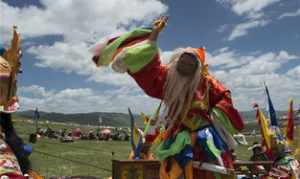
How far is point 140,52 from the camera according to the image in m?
3.77

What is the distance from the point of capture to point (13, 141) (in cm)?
334

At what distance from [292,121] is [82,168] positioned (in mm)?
8874

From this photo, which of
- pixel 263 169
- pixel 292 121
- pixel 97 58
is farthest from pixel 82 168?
pixel 97 58

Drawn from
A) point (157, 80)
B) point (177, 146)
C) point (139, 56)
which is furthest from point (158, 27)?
point (177, 146)

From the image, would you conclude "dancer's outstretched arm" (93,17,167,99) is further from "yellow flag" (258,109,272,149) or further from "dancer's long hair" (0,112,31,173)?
"yellow flag" (258,109,272,149)

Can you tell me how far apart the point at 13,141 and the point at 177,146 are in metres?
1.19

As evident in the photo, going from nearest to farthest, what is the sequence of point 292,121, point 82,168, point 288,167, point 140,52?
point 140,52 → point 288,167 → point 292,121 → point 82,168

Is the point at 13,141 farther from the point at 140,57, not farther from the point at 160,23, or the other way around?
the point at 160,23

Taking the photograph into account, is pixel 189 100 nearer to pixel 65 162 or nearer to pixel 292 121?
pixel 292 121

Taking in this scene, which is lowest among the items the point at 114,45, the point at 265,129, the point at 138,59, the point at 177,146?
the point at 177,146

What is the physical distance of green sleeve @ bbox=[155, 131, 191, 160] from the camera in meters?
3.66

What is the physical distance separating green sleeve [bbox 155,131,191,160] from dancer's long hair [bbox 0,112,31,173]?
102cm

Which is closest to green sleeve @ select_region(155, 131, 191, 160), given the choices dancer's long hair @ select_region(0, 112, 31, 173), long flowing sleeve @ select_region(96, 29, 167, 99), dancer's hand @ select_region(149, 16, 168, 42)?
long flowing sleeve @ select_region(96, 29, 167, 99)

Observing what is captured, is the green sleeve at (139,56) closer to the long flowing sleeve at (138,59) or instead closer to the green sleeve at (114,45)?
the long flowing sleeve at (138,59)
